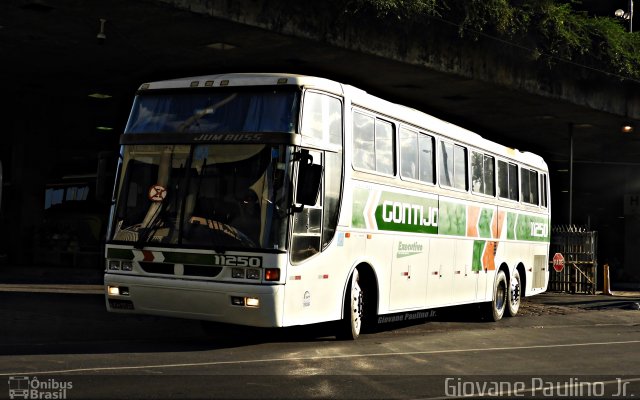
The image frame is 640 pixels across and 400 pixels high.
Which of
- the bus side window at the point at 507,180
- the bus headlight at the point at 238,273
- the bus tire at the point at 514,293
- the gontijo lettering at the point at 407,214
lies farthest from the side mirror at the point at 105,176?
the bus tire at the point at 514,293

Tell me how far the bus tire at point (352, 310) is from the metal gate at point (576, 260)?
59.9 feet

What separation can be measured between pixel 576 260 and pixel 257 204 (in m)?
21.3

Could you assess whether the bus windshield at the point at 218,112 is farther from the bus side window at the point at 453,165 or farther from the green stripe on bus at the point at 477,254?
the green stripe on bus at the point at 477,254

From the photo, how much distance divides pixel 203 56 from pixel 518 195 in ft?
26.2

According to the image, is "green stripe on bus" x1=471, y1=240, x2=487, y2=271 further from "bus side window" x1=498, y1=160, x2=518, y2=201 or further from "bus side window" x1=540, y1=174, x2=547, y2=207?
"bus side window" x1=540, y1=174, x2=547, y2=207

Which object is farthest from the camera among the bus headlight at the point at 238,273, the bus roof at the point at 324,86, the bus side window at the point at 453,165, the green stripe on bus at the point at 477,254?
the green stripe on bus at the point at 477,254

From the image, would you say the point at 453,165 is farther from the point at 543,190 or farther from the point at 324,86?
the point at 543,190

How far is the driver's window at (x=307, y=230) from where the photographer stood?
12.3 m

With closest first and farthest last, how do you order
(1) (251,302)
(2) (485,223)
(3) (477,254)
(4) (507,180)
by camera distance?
(1) (251,302)
(3) (477,254)
(2) (485,223)
(4) (507,180)

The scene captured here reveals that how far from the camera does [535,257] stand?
920 inches

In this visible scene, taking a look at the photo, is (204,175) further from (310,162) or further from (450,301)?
(450,301)

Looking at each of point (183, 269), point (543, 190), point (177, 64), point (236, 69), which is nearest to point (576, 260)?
point (543, 190)

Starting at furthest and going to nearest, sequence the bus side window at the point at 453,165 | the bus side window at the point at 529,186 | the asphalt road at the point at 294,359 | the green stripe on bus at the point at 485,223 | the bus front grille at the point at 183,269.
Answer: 1. the bus side window at the point at 529,186
2. the green stripe on bus at the point at 485,223
3. the bus side window at the point at 453,165
4. the bus front grille at the point at 183,269
5. the asphalt road at the point at 294,359

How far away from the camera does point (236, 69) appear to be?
24.0m
